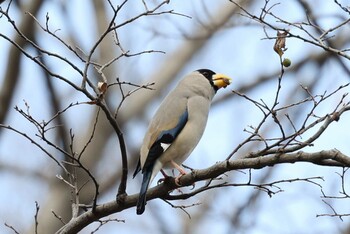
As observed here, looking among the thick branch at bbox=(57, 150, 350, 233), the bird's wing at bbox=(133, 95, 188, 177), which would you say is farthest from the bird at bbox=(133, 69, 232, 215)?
the thick branch at bbox=(57, 150, 350, 233)

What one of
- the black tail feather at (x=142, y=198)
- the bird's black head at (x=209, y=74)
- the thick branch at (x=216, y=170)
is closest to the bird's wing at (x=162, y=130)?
the black tail feather at (x=142, y=198)

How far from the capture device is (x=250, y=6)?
8.93 m

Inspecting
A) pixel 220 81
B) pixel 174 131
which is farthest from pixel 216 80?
pixel 174 131

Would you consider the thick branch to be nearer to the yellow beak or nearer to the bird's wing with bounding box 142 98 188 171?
the bird's wing with bounding box 142 98 188 171

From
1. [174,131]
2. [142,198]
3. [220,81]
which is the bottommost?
[142,198]

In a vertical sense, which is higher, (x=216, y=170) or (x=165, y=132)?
(x=216, y=170)

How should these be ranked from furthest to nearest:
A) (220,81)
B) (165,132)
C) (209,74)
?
(209,74) < (220,81) < (165,132)

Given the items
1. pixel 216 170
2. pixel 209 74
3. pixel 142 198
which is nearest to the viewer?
pixel 216 170

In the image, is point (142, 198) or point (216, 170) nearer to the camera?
point (216, 170)

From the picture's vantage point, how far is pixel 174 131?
4.73 meters

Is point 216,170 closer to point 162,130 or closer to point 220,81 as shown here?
point 162,130

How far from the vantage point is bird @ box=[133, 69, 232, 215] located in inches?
179

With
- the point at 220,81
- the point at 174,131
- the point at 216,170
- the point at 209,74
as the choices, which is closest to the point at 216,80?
the point at 220,81

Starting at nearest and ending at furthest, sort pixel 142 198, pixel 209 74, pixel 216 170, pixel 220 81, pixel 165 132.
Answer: pixel 216 170 → pixel 142 198 → pixel 165 132 → pixel 220 81 → pixel 209 74
